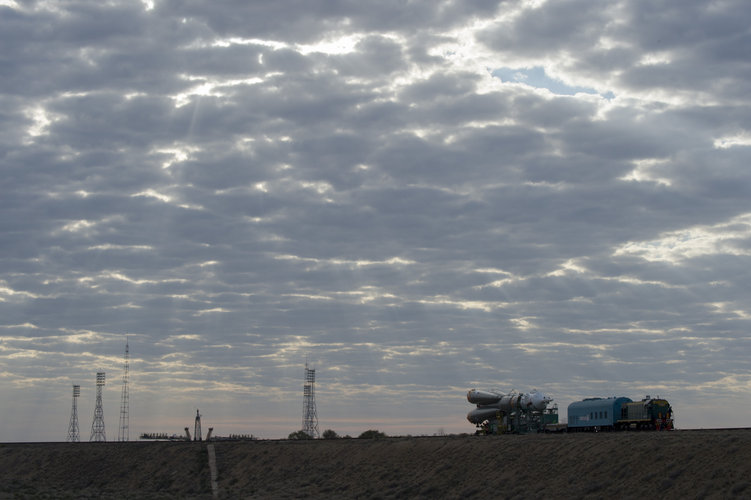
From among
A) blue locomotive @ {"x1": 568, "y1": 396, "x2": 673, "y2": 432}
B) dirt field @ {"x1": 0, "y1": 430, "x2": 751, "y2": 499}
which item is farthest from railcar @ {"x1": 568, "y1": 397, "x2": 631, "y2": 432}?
dirt field @ {"x1": 0, "y1": 430, "x2": 751, "y2": 499}

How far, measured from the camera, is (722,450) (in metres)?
43.4

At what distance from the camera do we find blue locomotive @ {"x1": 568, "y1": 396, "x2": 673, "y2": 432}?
66.4 m

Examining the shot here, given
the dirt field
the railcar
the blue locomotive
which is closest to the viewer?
the dirt field

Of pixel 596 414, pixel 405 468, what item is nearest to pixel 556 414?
pixel 596 414

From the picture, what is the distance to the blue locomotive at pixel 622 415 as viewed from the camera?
218ft

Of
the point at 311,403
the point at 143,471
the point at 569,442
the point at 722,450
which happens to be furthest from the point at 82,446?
the point at 722,450

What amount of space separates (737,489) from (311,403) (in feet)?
290

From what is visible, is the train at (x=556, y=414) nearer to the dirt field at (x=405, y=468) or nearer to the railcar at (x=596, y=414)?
the railcar at (x=596, y=414)

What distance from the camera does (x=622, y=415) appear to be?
68.1 meters

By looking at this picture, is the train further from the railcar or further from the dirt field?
the dirt field

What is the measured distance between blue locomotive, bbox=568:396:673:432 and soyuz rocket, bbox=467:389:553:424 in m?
3.78

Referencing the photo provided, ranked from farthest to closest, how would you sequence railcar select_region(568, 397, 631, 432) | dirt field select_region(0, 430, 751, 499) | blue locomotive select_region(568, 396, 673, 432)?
railcar select_region(568, 397, 631, 432) < blue locomotive select_region(568, 396, 673, 432) < dirt field select_region(0, 430, 751, 499)

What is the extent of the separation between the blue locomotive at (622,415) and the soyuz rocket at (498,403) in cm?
378

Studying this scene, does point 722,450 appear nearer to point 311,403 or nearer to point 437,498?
point 437,498
